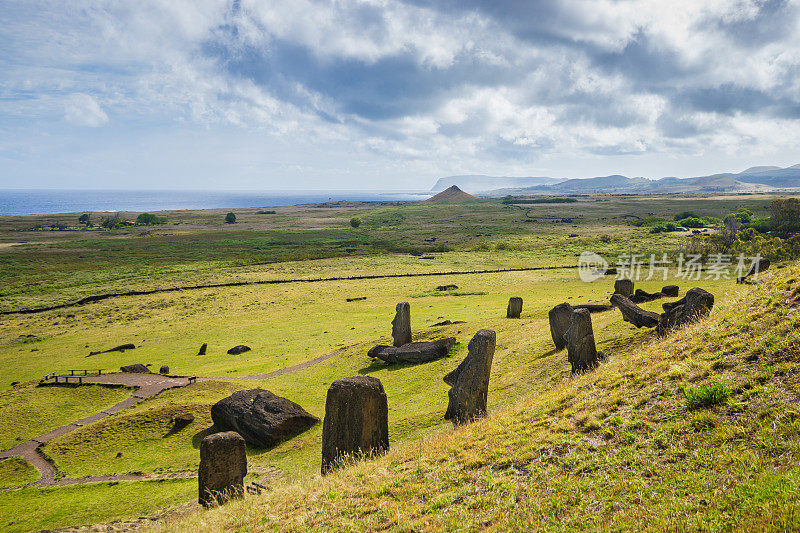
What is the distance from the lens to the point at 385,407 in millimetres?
16625

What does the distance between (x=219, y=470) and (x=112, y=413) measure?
17.7 metres

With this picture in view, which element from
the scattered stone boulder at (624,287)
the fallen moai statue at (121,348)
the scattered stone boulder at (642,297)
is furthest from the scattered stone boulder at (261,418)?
the fallen moai statue at (121,348)

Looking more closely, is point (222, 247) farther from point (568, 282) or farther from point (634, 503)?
point (634, 503)

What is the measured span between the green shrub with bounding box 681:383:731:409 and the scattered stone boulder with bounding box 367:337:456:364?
22.6 m

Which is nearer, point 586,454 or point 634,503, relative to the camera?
point 634,503

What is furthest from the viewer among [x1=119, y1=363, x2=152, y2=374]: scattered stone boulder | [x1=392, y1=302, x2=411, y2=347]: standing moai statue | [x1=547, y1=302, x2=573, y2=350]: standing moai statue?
[x1=119, y1=363, x2=152, y2=374]: scattered stone boulder

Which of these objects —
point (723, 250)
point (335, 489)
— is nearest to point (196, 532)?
point (335, 489)

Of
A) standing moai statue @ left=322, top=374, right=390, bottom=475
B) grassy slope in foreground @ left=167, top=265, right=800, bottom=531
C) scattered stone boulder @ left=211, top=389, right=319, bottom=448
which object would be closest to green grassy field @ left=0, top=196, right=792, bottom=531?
grassy slope in foreground @ left=167, top=265, right=800, bottom=531

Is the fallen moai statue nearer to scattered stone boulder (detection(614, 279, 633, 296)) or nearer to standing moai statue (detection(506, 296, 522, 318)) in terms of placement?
standing moai statue (detection(506, 296, 522, 318))

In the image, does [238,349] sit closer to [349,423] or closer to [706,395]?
[349,423]

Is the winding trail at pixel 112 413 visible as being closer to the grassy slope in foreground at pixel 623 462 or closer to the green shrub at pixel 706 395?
the grassy slope in foreground at pixel 623 462

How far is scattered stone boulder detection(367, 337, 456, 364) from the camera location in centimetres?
3316

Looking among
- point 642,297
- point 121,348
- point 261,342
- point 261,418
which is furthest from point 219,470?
point 121,348

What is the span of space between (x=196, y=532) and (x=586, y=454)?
33.0ft
